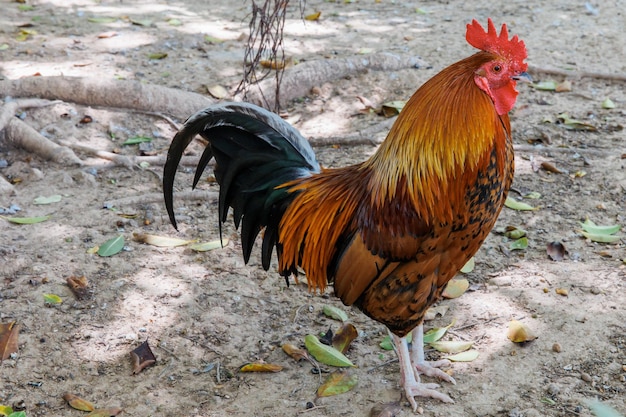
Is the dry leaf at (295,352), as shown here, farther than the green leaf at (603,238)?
No

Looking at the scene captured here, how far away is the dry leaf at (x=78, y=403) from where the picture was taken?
3212 mm

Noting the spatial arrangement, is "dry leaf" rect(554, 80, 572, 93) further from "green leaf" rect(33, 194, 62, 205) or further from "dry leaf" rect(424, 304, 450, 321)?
"green leaf" rect(33, 194, 62, 205)

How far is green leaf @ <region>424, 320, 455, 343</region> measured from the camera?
3.82 meters

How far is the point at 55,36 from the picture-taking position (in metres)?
7.18

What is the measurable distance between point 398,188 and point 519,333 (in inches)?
48.2

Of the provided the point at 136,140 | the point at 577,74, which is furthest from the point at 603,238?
the point at 136,140

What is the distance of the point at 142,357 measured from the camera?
3545 mm

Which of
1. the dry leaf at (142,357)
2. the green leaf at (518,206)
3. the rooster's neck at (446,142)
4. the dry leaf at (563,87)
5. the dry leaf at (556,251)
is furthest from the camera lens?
the dry leaf at (563,87)

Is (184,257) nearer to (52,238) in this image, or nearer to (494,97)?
(52,238)

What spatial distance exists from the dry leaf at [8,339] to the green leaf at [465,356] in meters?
2.30

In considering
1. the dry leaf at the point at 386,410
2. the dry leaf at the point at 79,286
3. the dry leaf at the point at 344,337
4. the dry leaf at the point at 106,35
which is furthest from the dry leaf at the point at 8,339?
the dry leaf at the point at 106,35

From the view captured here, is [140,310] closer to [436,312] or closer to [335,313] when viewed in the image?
[335,313]

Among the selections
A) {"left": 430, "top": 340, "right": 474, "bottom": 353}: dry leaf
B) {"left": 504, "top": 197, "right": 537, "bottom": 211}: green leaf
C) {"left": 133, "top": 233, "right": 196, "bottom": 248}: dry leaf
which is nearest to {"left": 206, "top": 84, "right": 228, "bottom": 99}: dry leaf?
{"left": 133, "top": 233, "right": 196, "bottom": 248}: dry leaf

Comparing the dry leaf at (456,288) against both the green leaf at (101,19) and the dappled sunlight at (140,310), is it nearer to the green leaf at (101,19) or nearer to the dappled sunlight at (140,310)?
the dappled sunlight at (140,310)
